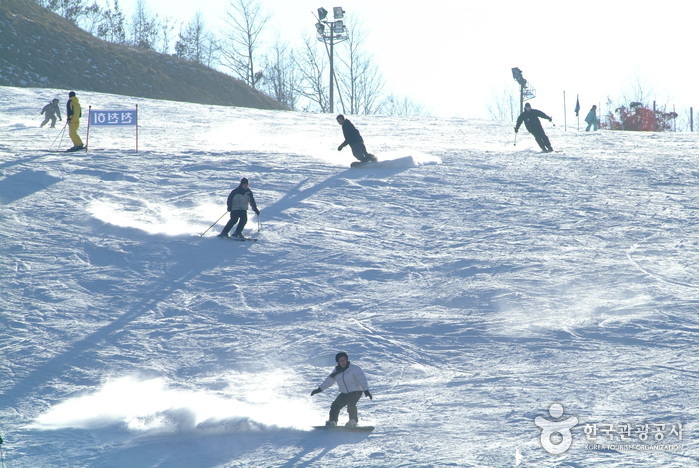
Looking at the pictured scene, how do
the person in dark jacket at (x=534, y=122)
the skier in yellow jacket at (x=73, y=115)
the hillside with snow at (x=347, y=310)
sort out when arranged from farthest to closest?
the person in dark jacket at (x=534, y=122) < the skier in yellow jacket at (x=73, y=115) < the hillside with snow at (x=347, y=310)

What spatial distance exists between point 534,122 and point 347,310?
36.8 ft

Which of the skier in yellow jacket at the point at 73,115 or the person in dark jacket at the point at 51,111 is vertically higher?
the person in dark jacket at the point at 51,111

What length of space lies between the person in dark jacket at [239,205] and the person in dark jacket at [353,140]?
4305 mm

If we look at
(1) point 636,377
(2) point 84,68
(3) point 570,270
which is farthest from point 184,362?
(2) point 84,68

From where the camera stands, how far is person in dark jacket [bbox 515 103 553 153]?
18859 millimetres

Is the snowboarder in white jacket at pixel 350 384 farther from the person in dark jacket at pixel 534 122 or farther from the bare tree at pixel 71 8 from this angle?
the bare tree at pixel 71 8

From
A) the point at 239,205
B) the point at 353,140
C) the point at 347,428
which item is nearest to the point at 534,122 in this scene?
the point at 353,140

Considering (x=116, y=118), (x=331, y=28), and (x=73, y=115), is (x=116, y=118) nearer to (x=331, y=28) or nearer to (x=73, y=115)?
(x=73, y=115)

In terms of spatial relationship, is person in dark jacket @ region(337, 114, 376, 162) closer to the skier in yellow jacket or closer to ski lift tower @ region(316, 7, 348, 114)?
the skier in yellow jacket

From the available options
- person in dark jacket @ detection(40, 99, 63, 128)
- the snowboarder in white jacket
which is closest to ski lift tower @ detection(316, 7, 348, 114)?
person in dark jacket @ detection(40, 99, 63, 128)

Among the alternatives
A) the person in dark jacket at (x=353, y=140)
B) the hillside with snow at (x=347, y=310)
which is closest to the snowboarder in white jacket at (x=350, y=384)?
the hillside with snow at (x=347, y=310)

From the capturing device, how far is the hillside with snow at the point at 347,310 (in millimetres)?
7016

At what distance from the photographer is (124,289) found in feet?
36.1

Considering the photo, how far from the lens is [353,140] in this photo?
1734cm
